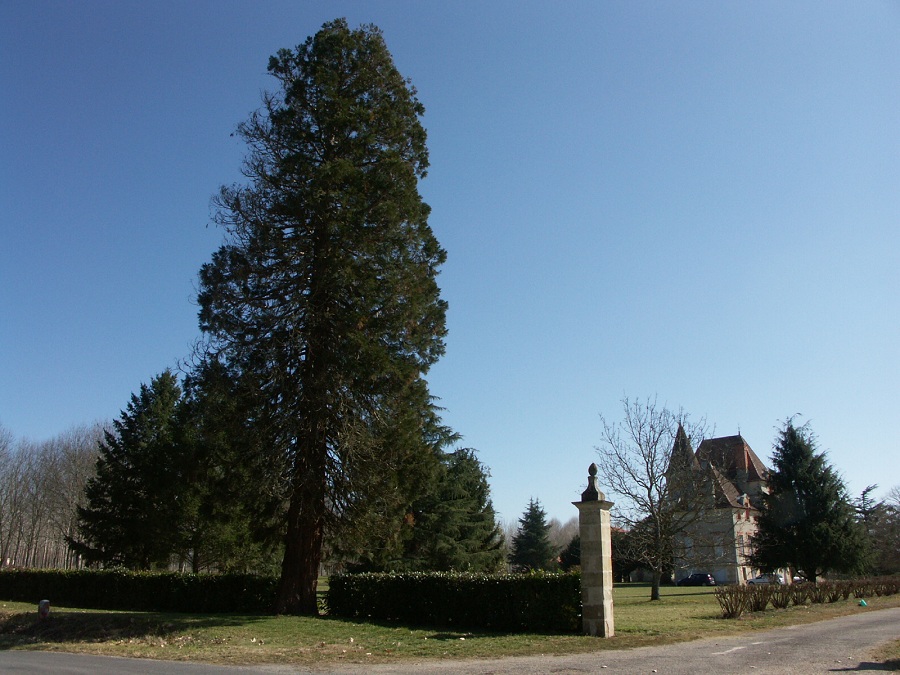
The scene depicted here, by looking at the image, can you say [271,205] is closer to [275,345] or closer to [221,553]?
[275,345]

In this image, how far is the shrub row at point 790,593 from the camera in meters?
18.8

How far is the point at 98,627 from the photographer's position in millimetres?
17094

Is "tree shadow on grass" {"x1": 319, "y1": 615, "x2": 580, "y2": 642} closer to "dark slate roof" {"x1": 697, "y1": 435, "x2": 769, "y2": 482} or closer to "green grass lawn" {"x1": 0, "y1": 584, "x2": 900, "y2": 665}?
"green grass lawn" {"x1": 0, "y1": 584, "x2": 900, "y2": 665}

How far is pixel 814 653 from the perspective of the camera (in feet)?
37.9

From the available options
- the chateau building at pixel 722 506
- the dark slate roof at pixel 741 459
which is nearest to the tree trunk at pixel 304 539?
the chateau building at pixel 722 506

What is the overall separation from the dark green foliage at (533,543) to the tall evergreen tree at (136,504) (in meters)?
31.7

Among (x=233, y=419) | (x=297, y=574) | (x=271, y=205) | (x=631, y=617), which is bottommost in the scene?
(x=631, y=617)

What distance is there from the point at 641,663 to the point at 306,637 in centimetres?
→ 782

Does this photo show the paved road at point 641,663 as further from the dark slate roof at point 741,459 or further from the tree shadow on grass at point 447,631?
the dark slate roof at point 741,459

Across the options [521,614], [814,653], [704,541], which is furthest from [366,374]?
[704,541]

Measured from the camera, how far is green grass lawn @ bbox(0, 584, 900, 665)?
13023 millimetres

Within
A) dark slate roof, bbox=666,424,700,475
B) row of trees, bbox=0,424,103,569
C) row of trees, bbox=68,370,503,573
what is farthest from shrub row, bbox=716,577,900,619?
row of trees, bbox=0,424,103,569

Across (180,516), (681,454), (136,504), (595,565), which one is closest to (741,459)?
(681,454)

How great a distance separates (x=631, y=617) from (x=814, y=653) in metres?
8.01
